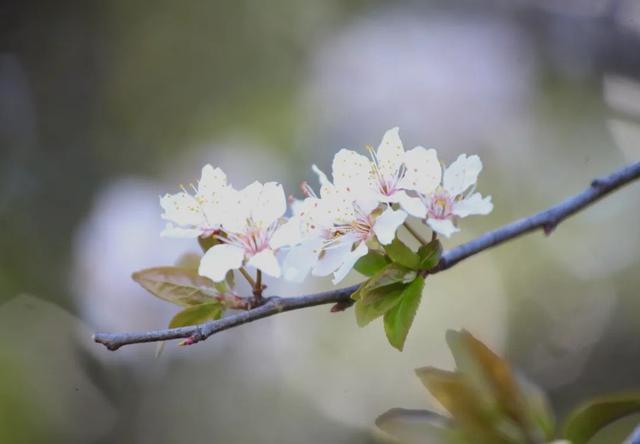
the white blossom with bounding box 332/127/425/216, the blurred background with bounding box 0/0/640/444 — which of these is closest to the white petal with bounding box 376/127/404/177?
the white blossom with bounding box 332/127/425/216

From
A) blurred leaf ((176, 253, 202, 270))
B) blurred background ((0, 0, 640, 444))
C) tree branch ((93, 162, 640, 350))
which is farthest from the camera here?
blurred background ((0, 0, 640, 444))

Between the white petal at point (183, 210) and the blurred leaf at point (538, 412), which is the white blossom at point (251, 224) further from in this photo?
the blurred leaf at point (538, 412)

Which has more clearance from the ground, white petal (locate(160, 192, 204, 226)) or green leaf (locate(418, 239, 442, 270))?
white petal (locate(160, 192, 204, 226))

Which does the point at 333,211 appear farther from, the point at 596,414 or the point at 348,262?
the point at 596,414

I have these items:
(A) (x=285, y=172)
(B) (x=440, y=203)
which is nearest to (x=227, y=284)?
(B) (x=440, y=203)

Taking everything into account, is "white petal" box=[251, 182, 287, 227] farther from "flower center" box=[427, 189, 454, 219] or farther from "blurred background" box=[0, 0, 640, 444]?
"blurred background" box=[0, 0, 640, 444]

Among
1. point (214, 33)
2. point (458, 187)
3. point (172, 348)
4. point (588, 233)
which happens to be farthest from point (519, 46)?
point (458, 187)
